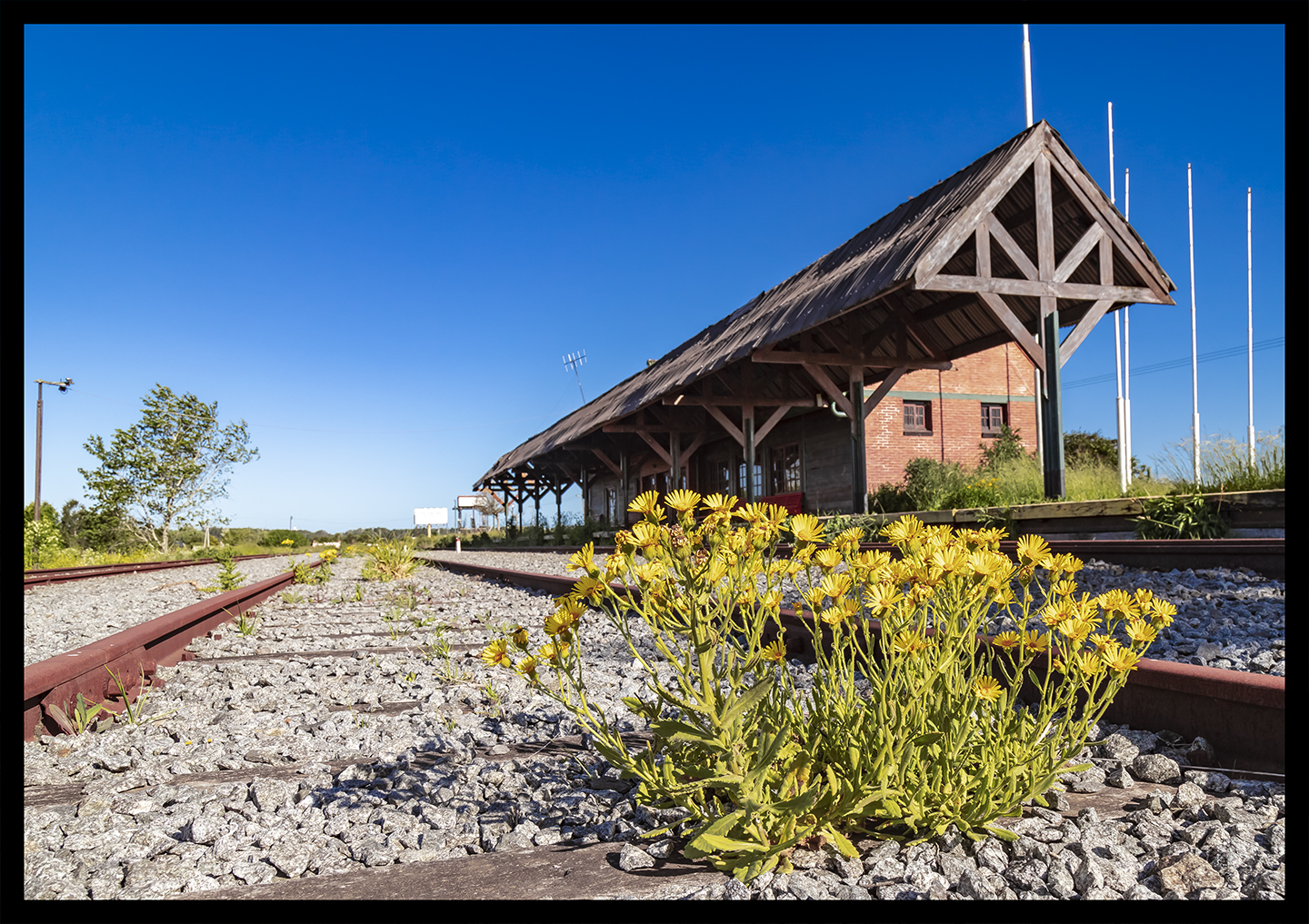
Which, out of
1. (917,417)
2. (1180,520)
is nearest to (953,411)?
(917,417)

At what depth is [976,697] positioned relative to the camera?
1.46 m

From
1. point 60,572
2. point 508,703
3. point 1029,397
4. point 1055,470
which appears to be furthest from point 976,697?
point 1029,397

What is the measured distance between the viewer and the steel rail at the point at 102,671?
2.34 metres

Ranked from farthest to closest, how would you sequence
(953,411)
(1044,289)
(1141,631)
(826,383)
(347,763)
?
1. (953,411)
2. (826,383)
3. (1044,289)
4. (347,763)
5. (1141,631)

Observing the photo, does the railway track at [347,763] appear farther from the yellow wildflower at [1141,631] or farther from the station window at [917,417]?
the station window at [917,417]

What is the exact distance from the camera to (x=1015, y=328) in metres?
8.40

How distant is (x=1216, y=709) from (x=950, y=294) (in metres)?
9.76

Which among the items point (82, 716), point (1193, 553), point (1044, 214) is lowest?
point (82, 716)

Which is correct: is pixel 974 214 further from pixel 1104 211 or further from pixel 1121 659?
pixel 1121 659

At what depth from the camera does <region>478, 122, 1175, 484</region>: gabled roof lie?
8.33 metres

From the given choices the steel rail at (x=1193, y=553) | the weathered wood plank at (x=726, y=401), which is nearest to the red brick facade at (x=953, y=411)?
the weathered wood plank at (x=726, y=401)

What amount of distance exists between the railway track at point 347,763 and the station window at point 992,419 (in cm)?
1649
